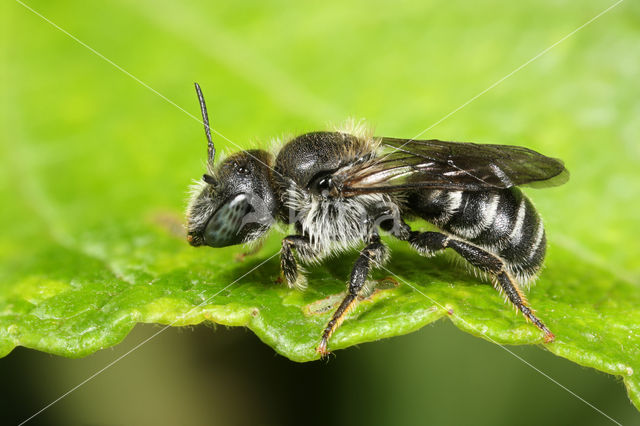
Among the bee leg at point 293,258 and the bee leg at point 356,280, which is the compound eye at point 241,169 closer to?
the bee leg at point 293,258

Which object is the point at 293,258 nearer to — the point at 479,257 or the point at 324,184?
the point at 324,184

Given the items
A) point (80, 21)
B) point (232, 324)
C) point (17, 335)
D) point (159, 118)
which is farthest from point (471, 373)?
point (80, 21)

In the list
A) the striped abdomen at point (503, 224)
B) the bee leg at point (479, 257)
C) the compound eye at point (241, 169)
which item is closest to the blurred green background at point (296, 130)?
the striped abdomen at point (503, 224)

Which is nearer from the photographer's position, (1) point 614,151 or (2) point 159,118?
(1) point 614,151

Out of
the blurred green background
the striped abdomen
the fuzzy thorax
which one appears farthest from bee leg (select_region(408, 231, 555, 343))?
the blurred green background

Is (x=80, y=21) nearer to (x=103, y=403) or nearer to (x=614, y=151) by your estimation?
(x=103, y=403)

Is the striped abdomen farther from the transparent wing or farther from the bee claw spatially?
the bee claw

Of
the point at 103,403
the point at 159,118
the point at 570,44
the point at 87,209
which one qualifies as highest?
the point at 570,44
